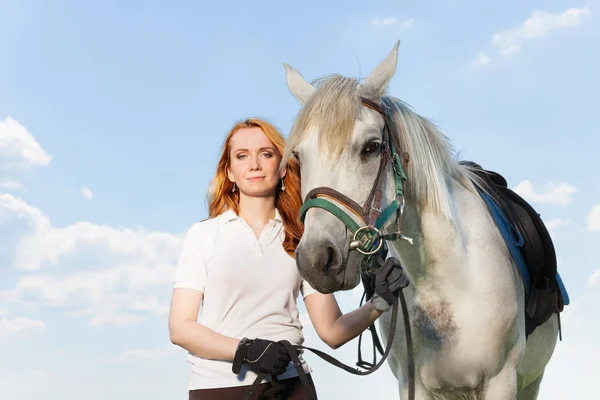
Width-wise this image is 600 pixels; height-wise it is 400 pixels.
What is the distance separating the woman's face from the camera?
3385 millimetres

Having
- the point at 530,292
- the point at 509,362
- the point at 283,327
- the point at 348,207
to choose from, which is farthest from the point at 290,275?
the point at 530,292

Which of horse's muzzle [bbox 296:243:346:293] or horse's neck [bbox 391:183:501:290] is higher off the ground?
horse's neck [bbox 391:183:501:290]

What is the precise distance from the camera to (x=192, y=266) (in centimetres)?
328

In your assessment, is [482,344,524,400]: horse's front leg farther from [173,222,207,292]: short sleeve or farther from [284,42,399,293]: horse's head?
[173,222,207,292]: short sleeve

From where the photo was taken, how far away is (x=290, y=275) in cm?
327

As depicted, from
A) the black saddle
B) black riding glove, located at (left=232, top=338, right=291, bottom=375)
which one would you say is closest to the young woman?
black riding glove, located at (left=232, top=338, right=291, bottom=375)

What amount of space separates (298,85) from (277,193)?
68cm

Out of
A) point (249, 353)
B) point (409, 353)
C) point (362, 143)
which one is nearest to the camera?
point (249, 353)

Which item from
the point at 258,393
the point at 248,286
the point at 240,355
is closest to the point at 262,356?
the point at 240,355

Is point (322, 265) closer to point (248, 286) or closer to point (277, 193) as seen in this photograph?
point (248, 286)

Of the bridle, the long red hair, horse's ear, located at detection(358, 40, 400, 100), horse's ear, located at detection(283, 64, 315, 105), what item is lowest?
the bridle

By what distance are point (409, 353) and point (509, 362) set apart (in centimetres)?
62

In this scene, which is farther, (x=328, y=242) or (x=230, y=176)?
(x=230, y=176)

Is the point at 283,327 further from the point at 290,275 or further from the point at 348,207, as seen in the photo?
the point at 348,207
